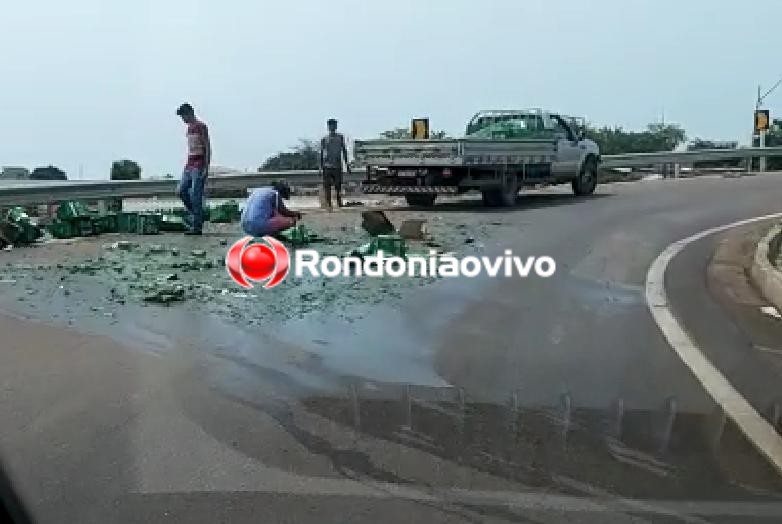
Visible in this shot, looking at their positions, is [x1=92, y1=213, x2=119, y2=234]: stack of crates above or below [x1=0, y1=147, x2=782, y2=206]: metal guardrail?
below

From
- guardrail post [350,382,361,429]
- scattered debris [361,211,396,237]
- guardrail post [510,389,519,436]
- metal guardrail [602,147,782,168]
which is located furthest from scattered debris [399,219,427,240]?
metal guardrail [602,147,782,168]

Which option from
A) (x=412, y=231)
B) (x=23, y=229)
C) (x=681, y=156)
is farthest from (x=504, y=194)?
(x=681, y=156)

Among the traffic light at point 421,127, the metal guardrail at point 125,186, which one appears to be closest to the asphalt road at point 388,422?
the metal guardrail at point 125,186

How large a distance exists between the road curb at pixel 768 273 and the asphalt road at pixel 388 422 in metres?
0.89

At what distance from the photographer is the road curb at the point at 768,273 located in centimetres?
933

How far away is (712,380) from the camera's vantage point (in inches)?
253

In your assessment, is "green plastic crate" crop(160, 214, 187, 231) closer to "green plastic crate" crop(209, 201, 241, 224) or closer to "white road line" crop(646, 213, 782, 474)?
"green plastic crate" crop(209, 201, 241, 224)

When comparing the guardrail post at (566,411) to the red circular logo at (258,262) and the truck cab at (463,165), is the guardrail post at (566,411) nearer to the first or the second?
the red circular logo at (258,262)

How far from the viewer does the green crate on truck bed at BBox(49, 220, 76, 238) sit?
13.2 metres

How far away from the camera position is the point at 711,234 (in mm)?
14844

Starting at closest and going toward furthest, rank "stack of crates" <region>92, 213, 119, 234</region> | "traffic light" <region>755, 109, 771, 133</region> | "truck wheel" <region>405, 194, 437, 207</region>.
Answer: "stack of crates" <region>92, 213, 119, 234</region> → "truck wheel" <region>405, 194, 437, 207</region> → "traffic light" <region>755, 109, 771, 133</region>

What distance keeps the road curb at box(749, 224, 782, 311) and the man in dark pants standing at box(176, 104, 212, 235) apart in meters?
7.67

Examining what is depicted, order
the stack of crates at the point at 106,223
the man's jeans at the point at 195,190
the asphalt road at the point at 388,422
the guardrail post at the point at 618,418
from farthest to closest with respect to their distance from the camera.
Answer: the stack of crates at the point at 106,223 → the man's jeans at the point at 195,190 → the guardrail post at the point at 618,418 → the asphalt road at the point at 388,422

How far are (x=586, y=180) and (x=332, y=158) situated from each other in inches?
285
